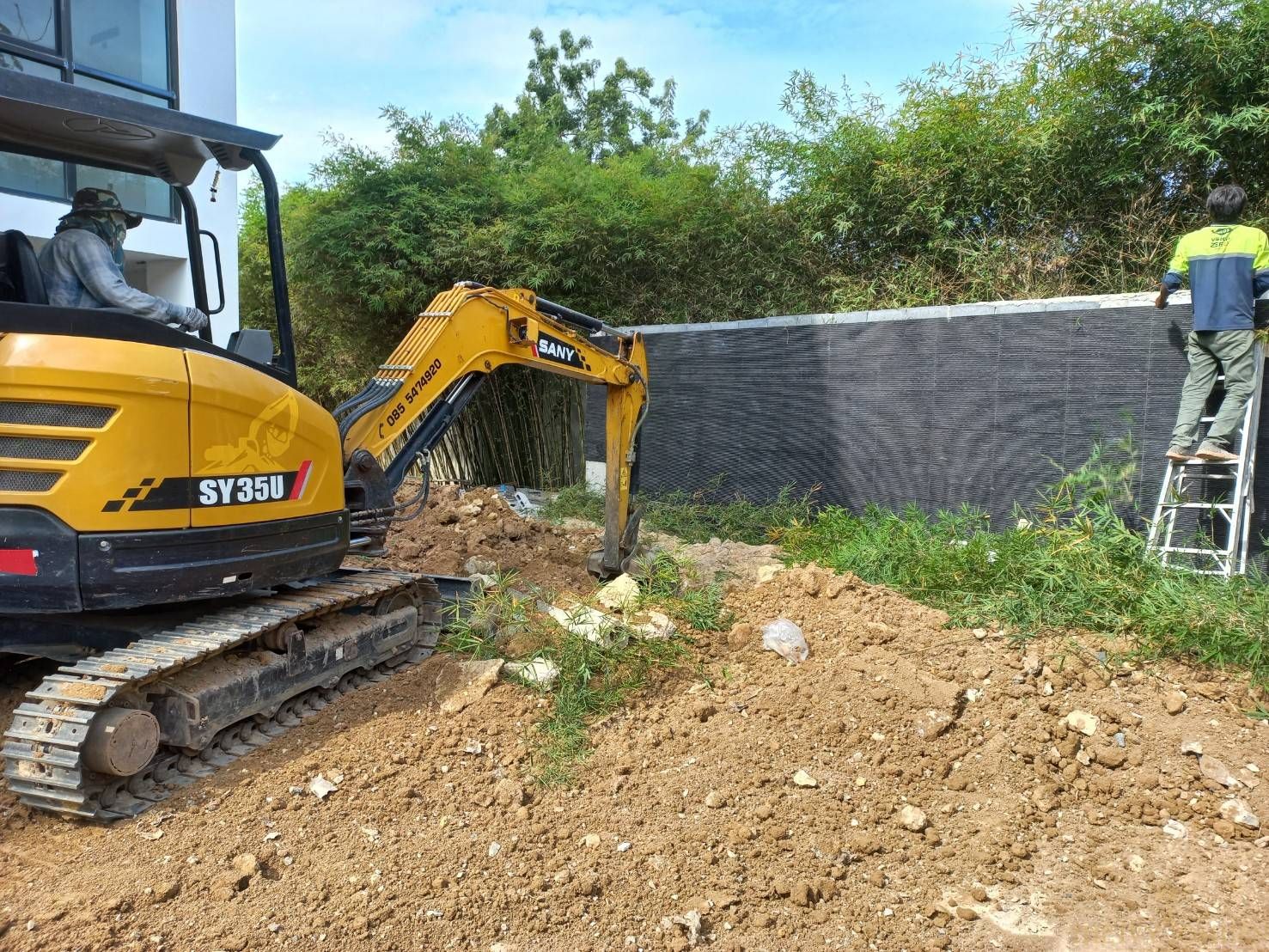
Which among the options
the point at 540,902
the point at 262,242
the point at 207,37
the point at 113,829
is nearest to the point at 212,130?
the point at 113,829

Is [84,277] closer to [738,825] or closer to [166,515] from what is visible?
[166,515]

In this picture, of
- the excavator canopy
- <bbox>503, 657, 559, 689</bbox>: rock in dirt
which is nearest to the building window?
the excavator canopy

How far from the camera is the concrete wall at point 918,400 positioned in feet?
18.2

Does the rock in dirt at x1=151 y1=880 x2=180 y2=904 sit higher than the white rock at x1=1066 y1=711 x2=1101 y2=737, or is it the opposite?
the white rock at x1=1066 y1=711 x2=1101 y2=737

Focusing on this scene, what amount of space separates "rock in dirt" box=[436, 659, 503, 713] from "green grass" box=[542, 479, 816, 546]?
10.8ft

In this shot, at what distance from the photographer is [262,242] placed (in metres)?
12.4

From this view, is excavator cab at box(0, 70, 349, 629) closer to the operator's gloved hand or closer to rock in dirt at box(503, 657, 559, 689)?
the operator's gloved hand

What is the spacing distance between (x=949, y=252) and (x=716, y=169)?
2400 millimetres

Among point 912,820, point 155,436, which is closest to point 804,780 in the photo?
point 912,820

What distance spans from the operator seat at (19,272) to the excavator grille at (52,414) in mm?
575

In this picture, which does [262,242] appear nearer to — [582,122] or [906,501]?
[906,501]

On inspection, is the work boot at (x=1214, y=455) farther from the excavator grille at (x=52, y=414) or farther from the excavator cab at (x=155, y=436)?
the excavator grille at (x=52, y=414)

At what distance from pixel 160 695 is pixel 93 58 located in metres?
7.89

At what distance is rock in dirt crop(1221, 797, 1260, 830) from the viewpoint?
10.1 ft
